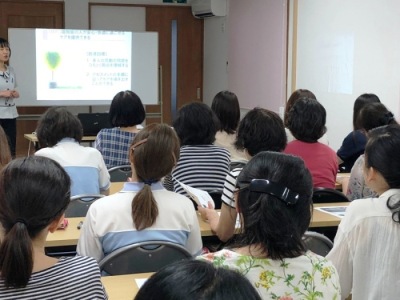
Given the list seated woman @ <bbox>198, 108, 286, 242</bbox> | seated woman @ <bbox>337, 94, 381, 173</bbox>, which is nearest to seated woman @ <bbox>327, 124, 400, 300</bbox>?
seated woman @ <bbox>198, 108, 286, 242</bbox>

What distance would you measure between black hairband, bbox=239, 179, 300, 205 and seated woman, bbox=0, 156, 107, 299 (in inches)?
18.6

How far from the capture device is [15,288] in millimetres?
1362

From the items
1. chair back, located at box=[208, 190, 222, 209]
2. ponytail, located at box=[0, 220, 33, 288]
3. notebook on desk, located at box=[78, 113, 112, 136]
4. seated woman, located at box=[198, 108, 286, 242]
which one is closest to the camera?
ponytail, located at box=[0, 220, 33, 288]

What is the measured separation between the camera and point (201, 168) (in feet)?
10.4

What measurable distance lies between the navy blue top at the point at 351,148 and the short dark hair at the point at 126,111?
60.0 inches

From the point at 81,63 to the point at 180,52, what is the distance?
183 centimetres

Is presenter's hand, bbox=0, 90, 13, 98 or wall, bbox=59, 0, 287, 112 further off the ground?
wall, bbox=59, 0, 287, 112

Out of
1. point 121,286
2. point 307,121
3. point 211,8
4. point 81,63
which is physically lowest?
point 121,286

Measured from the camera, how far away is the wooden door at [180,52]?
8.44m

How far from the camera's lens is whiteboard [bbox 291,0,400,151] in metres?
4.89

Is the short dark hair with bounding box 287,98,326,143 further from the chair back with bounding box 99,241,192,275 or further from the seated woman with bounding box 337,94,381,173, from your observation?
the chair back with bounding box 99,241,192,275

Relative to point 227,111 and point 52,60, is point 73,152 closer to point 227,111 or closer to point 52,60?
point 227,111

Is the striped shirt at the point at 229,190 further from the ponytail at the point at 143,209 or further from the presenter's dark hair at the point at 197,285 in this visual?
the presenter's dark hair at the point at 197,285

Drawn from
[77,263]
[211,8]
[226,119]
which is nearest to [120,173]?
[226,119]
